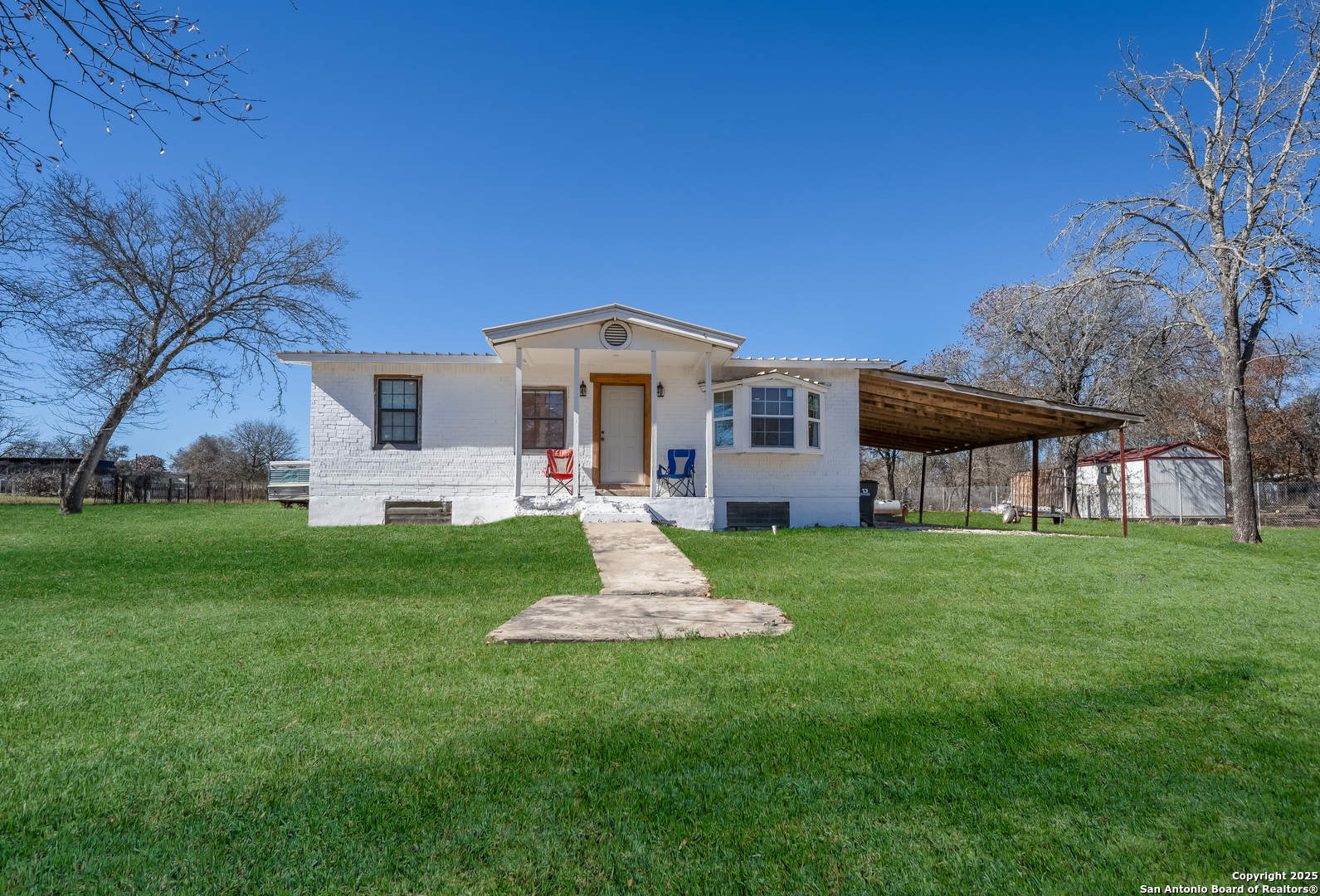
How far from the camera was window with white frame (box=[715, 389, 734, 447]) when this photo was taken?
1239cm

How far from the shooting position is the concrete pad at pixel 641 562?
19.4ft

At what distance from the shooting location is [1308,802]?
2.30m

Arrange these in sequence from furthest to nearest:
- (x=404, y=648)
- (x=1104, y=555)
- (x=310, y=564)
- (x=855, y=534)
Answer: (x=855, y=534) → (x=1104, y=555) → (x=310, y=564) → (x=404, y=648)

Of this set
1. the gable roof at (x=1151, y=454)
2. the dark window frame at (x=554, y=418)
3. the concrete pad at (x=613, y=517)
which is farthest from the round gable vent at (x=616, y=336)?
the gable roof at (x=1151, y=454)

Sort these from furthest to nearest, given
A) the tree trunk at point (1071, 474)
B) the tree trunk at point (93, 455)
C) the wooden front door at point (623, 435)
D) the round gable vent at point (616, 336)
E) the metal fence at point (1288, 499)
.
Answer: the tree trunk at point (1071, 474)
the metal fence at point (1288, 499)
the tree trunk at point (93, 455)
the wooden front door at point (623, 435)
the round gable vent at point (616, 336)

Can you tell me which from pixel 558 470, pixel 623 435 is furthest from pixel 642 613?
pixel 623 435

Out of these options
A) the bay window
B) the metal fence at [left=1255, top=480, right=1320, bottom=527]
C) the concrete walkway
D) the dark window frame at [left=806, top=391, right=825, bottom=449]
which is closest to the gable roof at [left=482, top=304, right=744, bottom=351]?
the bay window

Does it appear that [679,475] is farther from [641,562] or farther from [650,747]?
[650,747]

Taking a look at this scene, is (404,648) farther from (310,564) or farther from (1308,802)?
(1308,802)

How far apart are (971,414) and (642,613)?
1012 centimetres

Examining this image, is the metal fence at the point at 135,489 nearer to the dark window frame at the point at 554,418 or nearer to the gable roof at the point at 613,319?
the dark window frame at the point at 554,418

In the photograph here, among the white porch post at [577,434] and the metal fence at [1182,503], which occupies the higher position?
the white porch post at [577,434]

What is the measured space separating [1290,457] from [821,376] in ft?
78.9

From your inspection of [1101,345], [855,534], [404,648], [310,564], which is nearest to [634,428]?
[855,534]
